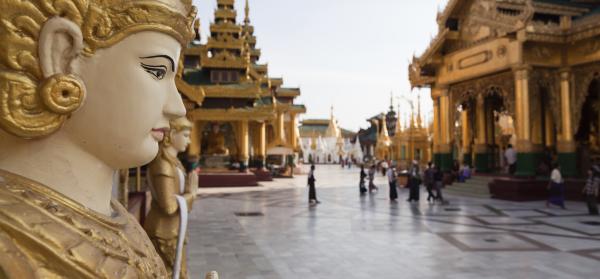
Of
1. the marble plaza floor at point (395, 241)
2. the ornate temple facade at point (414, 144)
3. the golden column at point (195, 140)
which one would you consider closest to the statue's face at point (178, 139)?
the marble plaza floor at point (395, 241)

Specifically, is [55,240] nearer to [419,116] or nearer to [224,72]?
[224,72]

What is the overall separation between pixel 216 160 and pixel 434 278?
21.1 metres

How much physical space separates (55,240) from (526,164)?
53.6 feet

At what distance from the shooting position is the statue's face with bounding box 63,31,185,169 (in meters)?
1.25

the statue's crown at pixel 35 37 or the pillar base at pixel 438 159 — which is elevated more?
the statue's crown at pixel 35 37

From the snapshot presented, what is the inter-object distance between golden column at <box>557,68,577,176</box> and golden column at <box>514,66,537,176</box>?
1.02 meters

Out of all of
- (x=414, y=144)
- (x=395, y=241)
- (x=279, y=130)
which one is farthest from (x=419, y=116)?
(x=395, y=241)

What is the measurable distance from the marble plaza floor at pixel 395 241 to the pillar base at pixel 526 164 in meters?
1.35

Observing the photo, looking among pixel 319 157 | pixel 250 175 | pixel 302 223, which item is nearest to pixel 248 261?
pixel 302 223

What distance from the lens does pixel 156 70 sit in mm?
1334

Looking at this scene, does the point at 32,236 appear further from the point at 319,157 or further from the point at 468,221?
the point at 319,157

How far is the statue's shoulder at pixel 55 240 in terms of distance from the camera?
97 cm

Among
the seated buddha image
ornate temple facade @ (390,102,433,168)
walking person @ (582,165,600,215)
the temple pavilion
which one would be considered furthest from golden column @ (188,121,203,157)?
walking person @ (582,165,600,215)

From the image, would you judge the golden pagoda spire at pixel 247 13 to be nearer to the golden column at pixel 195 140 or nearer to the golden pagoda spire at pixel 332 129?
the golden column at pixel 195 140
